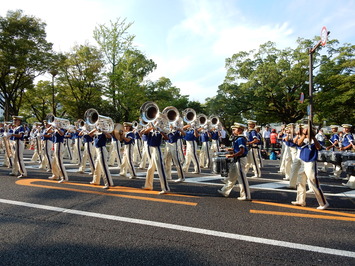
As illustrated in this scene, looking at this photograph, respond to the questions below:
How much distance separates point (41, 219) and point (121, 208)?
1402mm

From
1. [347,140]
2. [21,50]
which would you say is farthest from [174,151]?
[21,50]

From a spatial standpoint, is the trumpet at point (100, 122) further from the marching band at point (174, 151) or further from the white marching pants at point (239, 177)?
the white marching pants at point (239, 177)

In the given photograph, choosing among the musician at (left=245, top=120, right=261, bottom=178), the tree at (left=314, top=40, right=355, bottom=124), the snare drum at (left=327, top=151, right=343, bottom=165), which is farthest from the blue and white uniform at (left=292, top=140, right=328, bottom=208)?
the tree at (left=314, top=40, right=355, bottom=124)

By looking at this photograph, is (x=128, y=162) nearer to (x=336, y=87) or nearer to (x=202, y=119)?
(x=202, y=119)

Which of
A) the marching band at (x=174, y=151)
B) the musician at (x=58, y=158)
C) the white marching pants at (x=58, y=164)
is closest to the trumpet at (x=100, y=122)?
the marching band at (x=174, y=151)

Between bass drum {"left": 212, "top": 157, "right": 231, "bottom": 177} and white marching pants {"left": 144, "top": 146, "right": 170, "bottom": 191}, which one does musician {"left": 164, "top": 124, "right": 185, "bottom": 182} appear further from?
bass drum {"left": 212, "top": 157, "right": 231, "bottom": 177}

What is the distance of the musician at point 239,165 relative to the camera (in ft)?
20.1

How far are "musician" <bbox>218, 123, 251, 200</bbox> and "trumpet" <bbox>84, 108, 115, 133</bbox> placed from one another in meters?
3.67

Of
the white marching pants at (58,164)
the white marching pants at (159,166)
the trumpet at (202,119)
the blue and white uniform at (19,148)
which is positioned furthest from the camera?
the trumpet at (202,119)

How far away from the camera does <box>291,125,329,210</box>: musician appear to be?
5501mm

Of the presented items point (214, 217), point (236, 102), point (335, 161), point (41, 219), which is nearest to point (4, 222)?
point (41, 219)

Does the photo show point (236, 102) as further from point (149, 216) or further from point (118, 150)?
point (149, 216)

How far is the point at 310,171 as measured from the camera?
218 inches

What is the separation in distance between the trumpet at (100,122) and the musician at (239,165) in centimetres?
367
